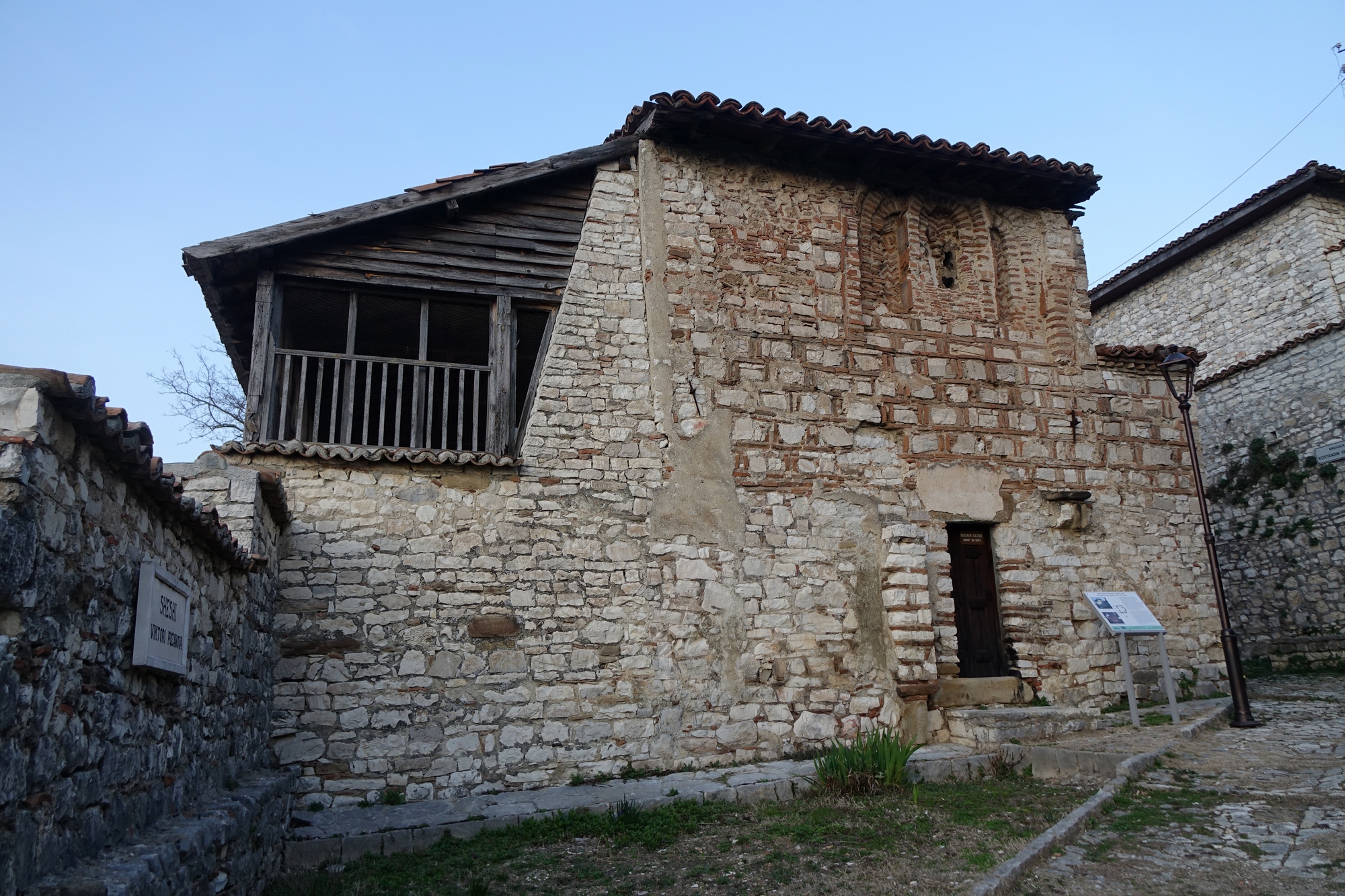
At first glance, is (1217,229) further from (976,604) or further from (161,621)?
(161,621)

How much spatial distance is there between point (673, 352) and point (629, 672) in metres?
2.97

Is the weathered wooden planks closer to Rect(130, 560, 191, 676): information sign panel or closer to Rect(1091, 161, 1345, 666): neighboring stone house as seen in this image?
Rect(130, 560, 191, 676): information sign panel

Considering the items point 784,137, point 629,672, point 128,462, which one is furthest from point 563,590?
point 784,137

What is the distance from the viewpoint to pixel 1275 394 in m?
12.9

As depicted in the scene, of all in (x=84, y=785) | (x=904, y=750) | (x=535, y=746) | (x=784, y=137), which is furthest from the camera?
(x=784, y=137)

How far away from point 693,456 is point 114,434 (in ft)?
17.8

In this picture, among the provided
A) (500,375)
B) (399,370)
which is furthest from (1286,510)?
(399,370)

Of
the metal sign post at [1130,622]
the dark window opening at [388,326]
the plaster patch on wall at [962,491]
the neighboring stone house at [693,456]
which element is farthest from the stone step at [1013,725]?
the dark window opening at [388,326]

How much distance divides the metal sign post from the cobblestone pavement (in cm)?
57

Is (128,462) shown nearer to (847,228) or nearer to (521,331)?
(521,331)

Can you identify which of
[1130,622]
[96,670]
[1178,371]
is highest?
[1178,371]

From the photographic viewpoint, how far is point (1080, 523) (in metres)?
8.93

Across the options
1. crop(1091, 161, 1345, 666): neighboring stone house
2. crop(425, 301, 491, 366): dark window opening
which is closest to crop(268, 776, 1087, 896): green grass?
crop(425, 301, 491, 366): dark window opening

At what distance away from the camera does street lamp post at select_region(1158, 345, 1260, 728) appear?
778 cm
